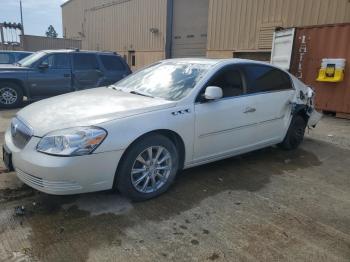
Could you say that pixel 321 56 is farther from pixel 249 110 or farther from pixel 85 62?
pixel 85 62

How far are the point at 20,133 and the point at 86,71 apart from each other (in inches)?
247

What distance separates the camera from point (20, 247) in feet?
8.13

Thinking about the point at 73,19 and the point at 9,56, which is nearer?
the point at 9,56

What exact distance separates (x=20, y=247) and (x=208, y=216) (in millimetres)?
1635

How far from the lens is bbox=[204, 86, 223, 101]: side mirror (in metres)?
3.51

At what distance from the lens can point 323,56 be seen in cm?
873

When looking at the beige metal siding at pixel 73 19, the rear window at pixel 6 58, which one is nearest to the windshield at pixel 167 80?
the rear window at pixel 6 58

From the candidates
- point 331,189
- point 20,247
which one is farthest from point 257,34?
point 20,247

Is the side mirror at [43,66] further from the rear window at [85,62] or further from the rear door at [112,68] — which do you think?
the rear door at [112,68]

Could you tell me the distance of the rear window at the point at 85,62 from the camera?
9.02 metres

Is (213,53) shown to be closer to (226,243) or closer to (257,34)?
(257,34)

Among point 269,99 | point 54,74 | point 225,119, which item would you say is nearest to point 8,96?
point 54,74

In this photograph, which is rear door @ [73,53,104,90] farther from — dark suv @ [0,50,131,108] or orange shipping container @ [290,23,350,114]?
orange shipping container @ [290,23,350,114]

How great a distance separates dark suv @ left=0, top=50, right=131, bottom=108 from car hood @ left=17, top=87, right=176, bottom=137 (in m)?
5.36
